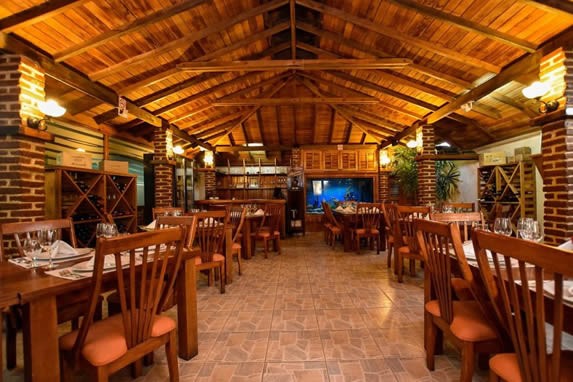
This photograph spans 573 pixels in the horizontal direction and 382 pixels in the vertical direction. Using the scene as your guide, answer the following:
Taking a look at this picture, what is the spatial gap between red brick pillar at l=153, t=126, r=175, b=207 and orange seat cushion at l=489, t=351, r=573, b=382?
5.83 metres

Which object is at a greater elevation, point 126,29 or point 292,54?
point 292,54

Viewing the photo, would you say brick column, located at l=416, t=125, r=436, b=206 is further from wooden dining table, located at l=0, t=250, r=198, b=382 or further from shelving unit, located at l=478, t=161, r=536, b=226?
wooden dining table, located at l=0, t=250, r=198, b=382

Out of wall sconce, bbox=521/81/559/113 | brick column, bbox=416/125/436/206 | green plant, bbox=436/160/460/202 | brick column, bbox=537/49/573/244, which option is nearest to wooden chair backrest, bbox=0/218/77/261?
brick column, bbox=537/49/573/244

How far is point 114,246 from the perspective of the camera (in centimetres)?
123

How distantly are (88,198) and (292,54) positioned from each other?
4243mm

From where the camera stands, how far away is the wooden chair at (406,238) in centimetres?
350

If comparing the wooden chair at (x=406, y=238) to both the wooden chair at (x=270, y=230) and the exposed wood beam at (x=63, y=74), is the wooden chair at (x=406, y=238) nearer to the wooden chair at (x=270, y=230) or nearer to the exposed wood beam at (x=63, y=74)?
the wooden chair at (x=270, y=230)

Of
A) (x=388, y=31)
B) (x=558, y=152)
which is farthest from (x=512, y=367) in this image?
(x=388, y=31)

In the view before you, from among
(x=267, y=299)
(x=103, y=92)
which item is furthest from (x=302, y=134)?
(x=267, y=299)

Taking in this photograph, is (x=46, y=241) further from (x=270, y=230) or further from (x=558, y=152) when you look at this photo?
(x=558, y=152)

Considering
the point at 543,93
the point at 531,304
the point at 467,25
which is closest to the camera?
the point at 531,304

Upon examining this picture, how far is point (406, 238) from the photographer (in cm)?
370

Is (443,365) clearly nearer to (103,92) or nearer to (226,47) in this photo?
(226,47)

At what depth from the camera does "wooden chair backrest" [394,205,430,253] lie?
357cm
